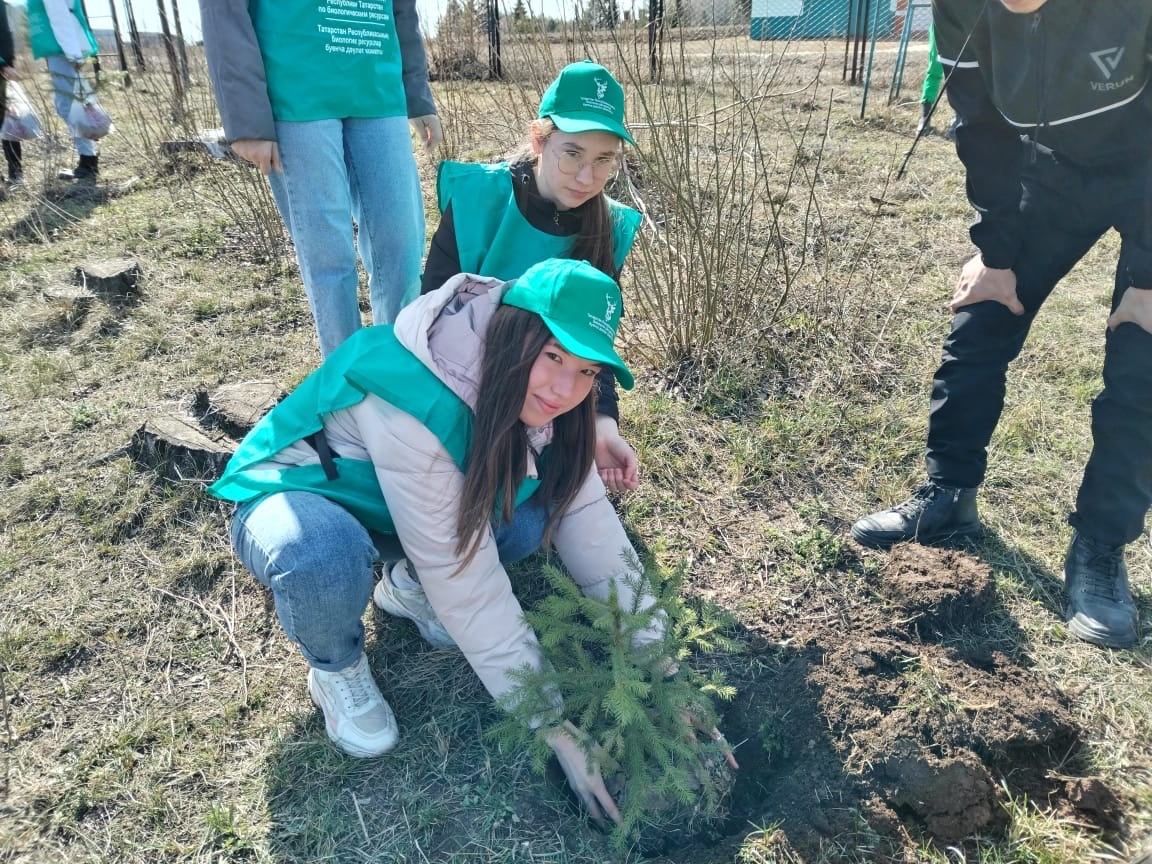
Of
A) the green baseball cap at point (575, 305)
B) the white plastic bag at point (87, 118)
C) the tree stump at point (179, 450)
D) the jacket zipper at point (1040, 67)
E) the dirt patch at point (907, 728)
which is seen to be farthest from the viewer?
the white plastic bag at point (87, 118)

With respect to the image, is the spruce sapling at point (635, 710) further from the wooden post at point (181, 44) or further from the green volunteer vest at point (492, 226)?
the wooden post at point (181, 44)

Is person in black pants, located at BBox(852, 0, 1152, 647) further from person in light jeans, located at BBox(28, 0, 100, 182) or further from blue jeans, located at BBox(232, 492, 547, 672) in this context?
person in light jeans, located at BBox(28, 0, 100, 182)

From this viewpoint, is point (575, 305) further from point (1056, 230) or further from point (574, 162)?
point (1056, 230)

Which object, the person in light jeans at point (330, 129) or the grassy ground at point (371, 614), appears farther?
the person in light jeans at point (330, 129)

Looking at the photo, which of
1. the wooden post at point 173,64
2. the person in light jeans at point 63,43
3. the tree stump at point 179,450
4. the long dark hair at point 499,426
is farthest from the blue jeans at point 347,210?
the person in light jeans at point 63,43

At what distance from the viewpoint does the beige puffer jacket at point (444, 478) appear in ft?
5.11

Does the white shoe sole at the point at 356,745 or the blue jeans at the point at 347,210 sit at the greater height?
the blue jeans at the point at 347,210

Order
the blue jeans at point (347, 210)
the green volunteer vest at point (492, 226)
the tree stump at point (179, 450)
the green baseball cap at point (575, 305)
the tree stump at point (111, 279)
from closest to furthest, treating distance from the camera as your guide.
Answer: the green baseball cap at point (575, 305) < the green volunteer vest at point (492, 226) < the blue jeans at point (347, 210) < the tree stump at point (179, 450) < the tree stump at point (111, 279)

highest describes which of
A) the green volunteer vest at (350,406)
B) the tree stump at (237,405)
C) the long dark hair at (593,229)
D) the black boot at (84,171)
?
the long dark hair at (593,229)

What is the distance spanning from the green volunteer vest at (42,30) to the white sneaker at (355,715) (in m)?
5.37

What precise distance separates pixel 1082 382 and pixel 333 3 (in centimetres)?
308

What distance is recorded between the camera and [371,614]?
87.6 inches

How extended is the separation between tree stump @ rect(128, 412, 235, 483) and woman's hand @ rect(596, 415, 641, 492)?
1288 millimetres

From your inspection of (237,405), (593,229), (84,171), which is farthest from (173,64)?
(593,229)
